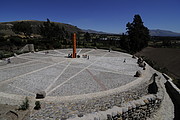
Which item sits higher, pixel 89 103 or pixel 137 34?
pixel 137 34

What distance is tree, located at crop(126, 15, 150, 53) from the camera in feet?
121

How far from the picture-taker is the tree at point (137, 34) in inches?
1455

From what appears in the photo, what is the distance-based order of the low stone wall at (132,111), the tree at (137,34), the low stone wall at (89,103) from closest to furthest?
the low stone wall at (132,111) → the low stone wall at (89,103) → the tree at (137,34)

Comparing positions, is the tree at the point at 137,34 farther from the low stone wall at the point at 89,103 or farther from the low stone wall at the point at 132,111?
the low stone wall at the point at 132,111

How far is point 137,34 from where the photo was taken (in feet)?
122

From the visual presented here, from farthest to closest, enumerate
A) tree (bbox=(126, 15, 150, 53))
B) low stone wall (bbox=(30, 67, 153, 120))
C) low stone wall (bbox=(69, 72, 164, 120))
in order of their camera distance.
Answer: tree (bbox=(126, 15, 150, 53)) → low stone wall (bbox=(30, 67, 153, 120)) → low stone wall (bbox=(69, 72, 164, 120))

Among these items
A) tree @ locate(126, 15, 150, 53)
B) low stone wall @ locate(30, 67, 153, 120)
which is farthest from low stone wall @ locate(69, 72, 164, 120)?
tree @ locate(126, 15, 150, 53)

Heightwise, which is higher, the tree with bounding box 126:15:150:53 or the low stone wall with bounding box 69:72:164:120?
the tree with bounding box 126:15:150:53

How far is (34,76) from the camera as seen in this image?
1267cm

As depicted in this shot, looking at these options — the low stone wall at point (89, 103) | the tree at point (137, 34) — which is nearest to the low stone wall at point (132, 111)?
the low stone wall at point (89, 103)

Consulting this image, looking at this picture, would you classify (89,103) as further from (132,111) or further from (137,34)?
(137,34)

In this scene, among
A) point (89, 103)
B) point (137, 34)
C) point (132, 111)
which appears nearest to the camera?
point (132, 111)

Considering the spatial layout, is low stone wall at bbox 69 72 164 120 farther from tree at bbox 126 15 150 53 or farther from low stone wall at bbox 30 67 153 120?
tree at bbox 126 15 150 53

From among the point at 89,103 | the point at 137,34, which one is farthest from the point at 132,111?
the point at 137,34
